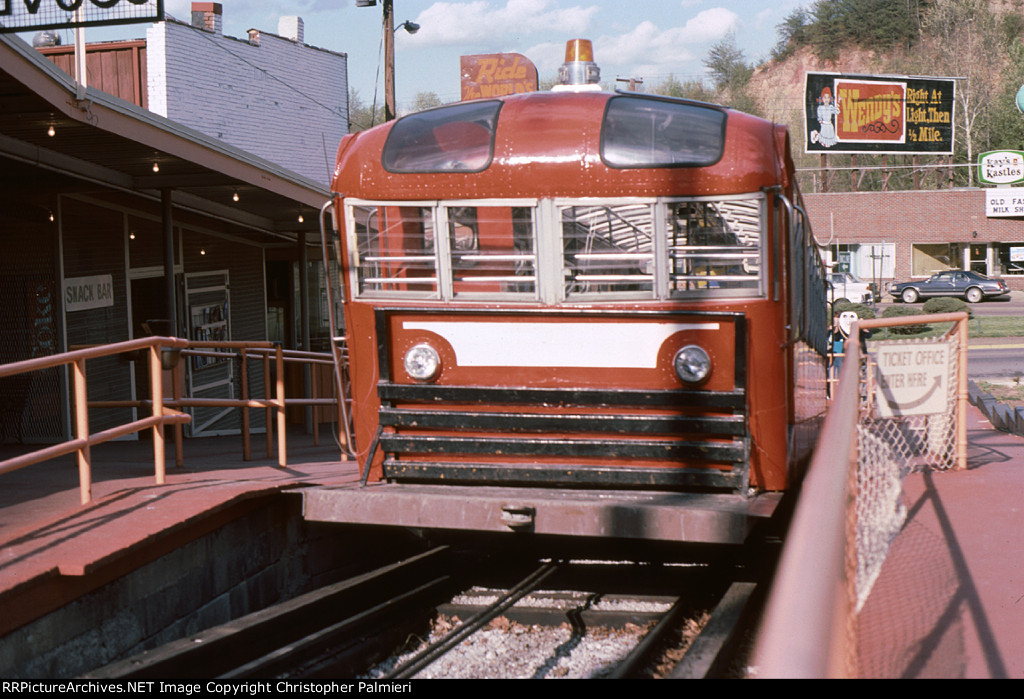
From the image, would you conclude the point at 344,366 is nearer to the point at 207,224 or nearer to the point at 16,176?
the point at 16,176

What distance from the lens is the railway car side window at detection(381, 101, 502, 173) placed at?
7059mm

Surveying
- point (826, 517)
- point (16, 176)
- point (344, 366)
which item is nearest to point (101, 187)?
point (16, 176)

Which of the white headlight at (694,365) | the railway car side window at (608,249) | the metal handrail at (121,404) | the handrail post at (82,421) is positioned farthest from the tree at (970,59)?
the handrail post at (82,421)

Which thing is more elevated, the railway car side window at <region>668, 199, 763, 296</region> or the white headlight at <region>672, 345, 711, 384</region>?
the railway car side window at <region>668, 199, 763, 296</region>

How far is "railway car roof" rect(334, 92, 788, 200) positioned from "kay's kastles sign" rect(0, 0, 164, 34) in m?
2.23

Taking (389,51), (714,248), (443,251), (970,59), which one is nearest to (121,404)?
(443,251)

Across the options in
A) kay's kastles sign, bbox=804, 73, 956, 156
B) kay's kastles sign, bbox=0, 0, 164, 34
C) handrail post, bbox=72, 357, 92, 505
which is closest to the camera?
handrail post, bbox=72, 357, 92, 505

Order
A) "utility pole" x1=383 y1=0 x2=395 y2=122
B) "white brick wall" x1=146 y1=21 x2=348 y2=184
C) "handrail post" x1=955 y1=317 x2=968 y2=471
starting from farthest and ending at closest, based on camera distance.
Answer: "utility pole" x1=383 y1=0 x2=395 y2=122 < "white brick wall" x1=146 y1=21 x2=348 y2=184 < "handrail post" x1=955 y1=317 x2=968 y2=471

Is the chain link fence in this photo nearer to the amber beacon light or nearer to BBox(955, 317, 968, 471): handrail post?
BBox(955, 317, 968, 471): handrail post

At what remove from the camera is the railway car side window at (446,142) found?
7.06 meters

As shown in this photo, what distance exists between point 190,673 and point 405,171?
11.5 ft

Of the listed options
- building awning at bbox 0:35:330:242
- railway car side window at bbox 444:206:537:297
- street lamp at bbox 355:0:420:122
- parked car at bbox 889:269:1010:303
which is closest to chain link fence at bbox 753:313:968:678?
railway car side window at bbox 444:206:537:297

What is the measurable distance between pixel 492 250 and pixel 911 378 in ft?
17.4

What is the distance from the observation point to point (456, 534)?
930 centimetres
